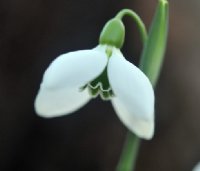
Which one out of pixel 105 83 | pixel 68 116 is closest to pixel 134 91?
pixel 105 83

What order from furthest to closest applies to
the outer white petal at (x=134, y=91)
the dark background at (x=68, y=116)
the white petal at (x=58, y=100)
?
the dark background at (x=68, y=116), the white petal at (x=58, y=100), the outer white petal at (x=134, y=91)

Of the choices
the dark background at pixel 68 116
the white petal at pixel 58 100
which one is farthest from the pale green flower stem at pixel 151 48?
the dark background at pixel 68 116

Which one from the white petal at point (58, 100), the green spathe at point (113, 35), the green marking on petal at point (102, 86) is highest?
the green spathe at point (113, 35)

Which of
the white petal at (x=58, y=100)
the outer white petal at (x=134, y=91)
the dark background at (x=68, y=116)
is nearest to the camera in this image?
the outer white petal at (x=134, y=91)

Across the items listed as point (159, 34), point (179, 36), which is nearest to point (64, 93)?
point (159, 34)

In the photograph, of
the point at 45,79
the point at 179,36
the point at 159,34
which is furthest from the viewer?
the point at 179,36

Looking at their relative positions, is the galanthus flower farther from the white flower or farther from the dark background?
the dark background

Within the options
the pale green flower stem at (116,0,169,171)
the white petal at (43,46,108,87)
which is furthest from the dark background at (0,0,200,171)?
the white petal at (43,46,108,87)

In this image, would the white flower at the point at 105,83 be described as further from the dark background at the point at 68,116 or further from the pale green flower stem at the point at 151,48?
the dark background at the point at 68,116

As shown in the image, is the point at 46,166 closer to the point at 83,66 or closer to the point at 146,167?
the point at 146,167
